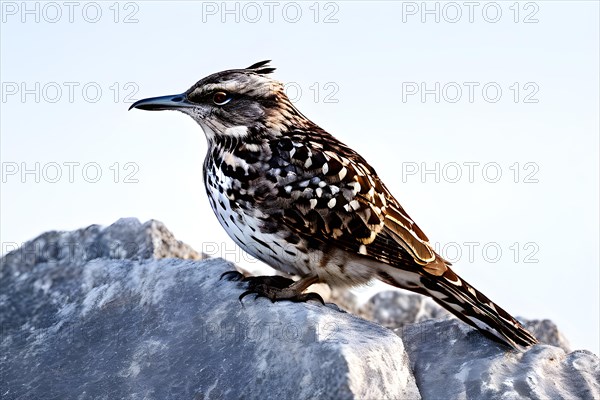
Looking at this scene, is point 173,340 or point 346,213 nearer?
point 173,340

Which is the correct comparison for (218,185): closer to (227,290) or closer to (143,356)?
(227,290)

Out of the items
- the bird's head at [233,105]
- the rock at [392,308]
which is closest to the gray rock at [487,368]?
the bird's head at [233,105]

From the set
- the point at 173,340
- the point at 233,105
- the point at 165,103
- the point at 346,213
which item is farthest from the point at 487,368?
the point at 165,103

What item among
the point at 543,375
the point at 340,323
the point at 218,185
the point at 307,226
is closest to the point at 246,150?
the point at 218,185

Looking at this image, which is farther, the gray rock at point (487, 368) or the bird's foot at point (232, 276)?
the bird's foot at point (232, 276)

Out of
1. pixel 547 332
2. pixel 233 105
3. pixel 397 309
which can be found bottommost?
pixel 547 332

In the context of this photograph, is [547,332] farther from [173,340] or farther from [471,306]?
[173,340]

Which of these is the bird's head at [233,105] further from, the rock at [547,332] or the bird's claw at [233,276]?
the rock at [547,332]
